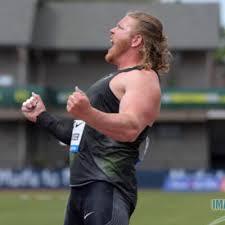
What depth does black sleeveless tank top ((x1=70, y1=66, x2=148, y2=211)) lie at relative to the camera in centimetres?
452

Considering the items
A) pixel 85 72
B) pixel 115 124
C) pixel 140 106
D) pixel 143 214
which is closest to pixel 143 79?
pixel 140 106

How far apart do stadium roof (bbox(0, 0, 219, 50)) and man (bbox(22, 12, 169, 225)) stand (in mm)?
38373

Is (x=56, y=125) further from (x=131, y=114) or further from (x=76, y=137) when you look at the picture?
(x=131, y=114)

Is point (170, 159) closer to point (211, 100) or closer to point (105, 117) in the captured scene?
point (211, 100)

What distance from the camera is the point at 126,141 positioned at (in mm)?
4332

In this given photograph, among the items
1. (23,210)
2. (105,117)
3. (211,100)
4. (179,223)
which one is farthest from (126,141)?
(211,100)

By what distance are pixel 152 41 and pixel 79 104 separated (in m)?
0.85

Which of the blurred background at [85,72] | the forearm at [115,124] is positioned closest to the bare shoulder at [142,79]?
the forearm at [115,124]

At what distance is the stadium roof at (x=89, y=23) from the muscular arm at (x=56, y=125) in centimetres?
3799

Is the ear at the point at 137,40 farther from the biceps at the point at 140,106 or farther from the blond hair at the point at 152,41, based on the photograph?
the biceps at the point at 140,106

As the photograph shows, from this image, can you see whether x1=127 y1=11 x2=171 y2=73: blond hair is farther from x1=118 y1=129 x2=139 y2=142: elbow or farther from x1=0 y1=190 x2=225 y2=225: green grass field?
x1=0 y1=190 x2=225 y2=225: green grass field

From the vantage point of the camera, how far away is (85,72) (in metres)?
45.1

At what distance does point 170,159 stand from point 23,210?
23.2m

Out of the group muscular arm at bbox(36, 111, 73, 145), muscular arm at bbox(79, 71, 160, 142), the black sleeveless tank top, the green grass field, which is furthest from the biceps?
the green grass field
